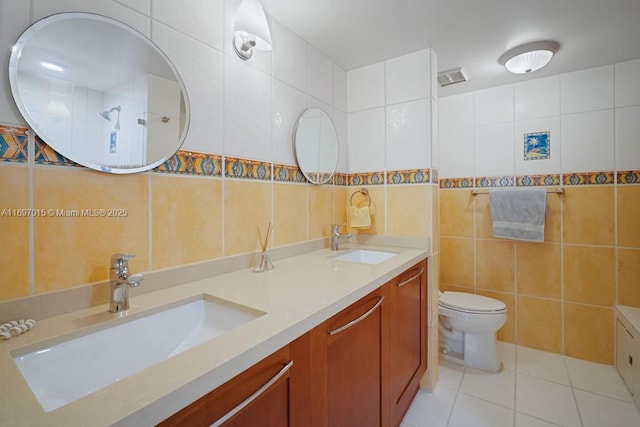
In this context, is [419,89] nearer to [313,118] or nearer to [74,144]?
[313,118]

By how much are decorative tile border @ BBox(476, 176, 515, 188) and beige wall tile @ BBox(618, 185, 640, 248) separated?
614 millimetres

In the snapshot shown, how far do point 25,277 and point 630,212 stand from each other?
2990mm

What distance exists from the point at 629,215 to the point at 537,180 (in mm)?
545

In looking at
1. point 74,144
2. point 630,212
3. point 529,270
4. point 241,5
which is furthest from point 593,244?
point 74,144

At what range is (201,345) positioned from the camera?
1.90ft

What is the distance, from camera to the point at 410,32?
1550mm

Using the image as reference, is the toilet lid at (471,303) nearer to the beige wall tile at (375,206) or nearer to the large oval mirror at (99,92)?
the beige wall tile at (375,206)

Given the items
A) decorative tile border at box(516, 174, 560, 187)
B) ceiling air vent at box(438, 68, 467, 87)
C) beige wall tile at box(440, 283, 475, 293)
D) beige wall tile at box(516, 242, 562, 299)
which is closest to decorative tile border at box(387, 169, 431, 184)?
ceiling air vent at box(438, 68, 467, 87)

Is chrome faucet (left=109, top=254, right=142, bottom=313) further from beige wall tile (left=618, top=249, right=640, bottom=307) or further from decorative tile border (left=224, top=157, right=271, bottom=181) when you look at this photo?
beige wall tile (left=618, top=249, right=640, bottom=307)

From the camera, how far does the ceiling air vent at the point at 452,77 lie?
6.48 feet

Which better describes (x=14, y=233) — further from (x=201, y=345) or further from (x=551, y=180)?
(x=551, y=180)

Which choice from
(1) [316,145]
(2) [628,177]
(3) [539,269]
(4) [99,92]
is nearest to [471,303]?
(3) [539,269]

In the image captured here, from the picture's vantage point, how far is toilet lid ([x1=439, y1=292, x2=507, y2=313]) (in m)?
1.89

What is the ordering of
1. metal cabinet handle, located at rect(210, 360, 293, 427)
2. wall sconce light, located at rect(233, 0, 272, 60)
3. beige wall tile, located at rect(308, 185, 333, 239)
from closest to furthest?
metal cabinet handle, located at rect(210, 360, 293, 427) < wall sconce light, located at rect(233, 0, 272, 60) < beige wall tile, located at rect(308, 185, 333, 239)
